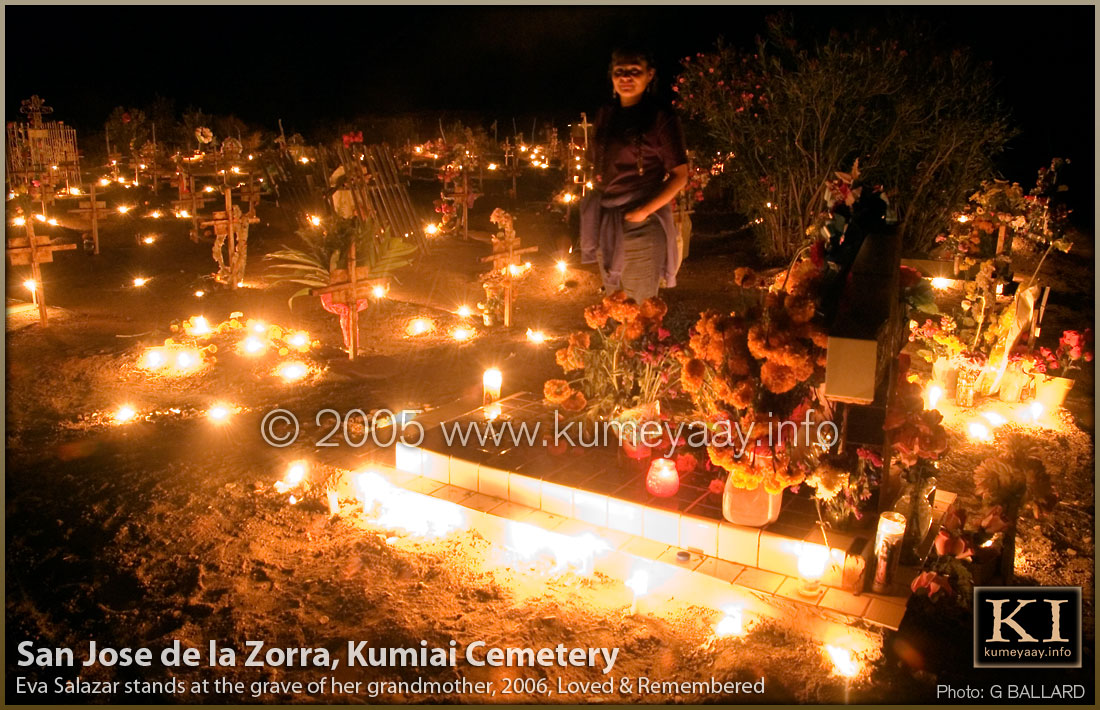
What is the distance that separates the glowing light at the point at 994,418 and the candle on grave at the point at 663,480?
4136 millimetres

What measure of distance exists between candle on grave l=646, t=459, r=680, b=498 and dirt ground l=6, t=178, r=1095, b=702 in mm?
610

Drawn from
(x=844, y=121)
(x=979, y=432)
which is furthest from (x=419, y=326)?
(x=844, y=121)

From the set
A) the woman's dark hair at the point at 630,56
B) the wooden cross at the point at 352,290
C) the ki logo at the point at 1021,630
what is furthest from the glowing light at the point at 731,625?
the wooden cross at the point at 352,290

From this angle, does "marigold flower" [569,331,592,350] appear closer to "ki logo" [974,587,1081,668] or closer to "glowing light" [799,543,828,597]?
"glowing light" [799,543,828,597]

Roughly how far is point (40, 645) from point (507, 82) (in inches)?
2087

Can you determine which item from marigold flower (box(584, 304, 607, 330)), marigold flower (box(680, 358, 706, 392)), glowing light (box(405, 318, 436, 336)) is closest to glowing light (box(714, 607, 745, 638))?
marigold flower (box(680, 358, 706, 392))

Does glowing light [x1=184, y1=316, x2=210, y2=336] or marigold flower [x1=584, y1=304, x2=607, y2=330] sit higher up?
marigold flower [x1=584, y1=304, x2=607, y2=330]

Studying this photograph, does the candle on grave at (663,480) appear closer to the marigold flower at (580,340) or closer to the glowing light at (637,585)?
the glowing light at (637,585)

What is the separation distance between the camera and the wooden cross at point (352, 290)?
9.68 meters

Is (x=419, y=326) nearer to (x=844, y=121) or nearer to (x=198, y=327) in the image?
(x=198, y=327)

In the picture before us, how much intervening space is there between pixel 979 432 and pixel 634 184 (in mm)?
4003

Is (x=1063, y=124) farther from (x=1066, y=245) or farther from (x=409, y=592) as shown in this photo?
(x=409, y=592)

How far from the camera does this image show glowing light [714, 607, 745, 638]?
4.51 metres

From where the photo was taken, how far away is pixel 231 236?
13086 millimetres
